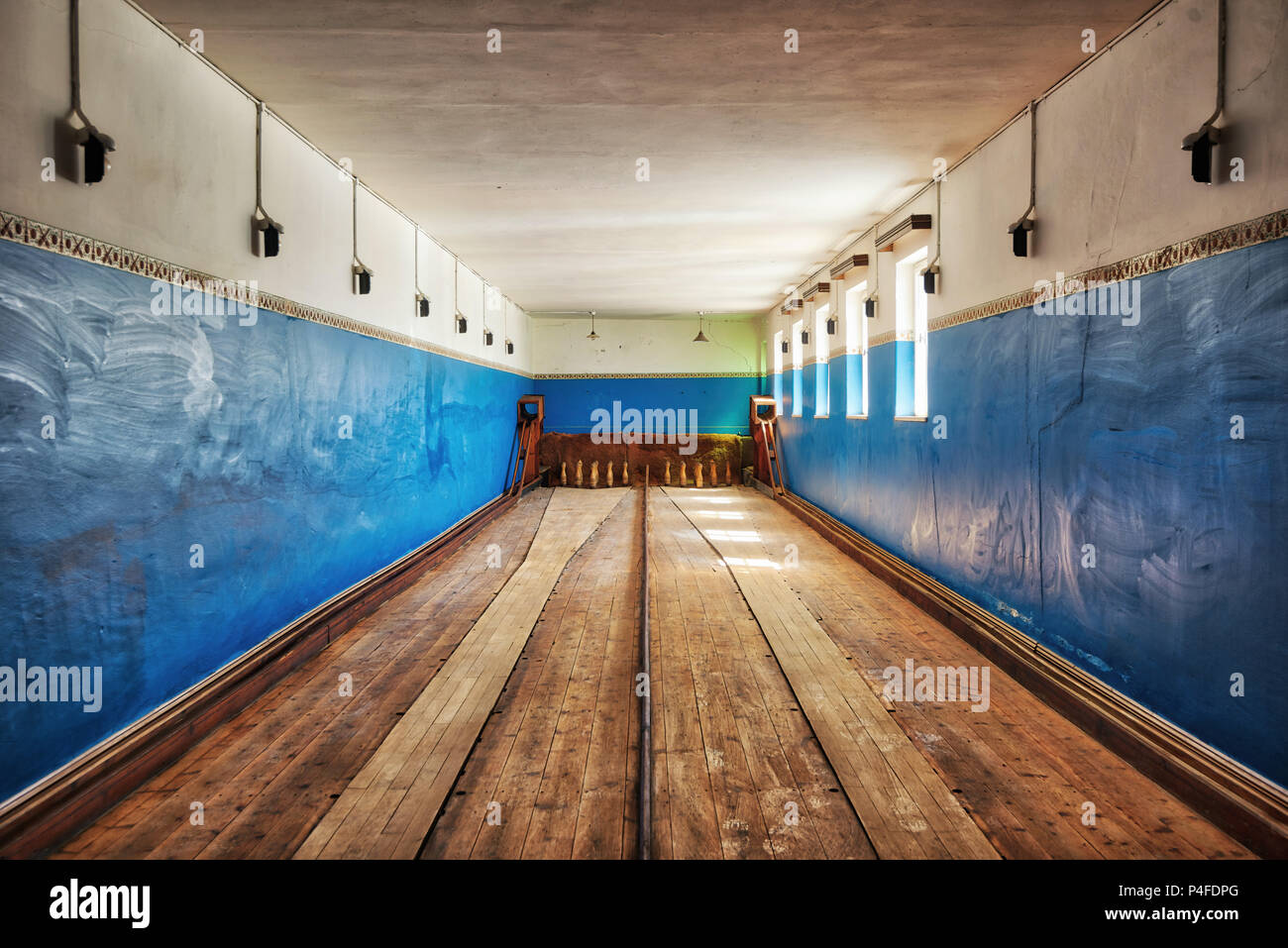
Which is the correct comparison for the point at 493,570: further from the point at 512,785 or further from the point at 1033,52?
the point at 1033,52

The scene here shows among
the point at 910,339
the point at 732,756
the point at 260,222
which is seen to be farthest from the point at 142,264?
the point at 910,339

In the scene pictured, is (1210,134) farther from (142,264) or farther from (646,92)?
(142,264)

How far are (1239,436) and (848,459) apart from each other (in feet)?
17.7

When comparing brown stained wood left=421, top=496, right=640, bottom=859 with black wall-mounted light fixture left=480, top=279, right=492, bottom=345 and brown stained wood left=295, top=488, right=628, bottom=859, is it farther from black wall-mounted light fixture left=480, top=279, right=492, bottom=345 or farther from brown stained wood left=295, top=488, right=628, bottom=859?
black wall-mounted light fixture left=480, top=279, right=492, bottom=345

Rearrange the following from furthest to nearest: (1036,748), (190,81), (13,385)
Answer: (190,81)
(1036,748)
(13,385)

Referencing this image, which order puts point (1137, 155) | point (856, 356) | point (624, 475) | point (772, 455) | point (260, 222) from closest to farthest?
point (1137, 155), point (260, 222), point (856, 356), point (772, 455), point (624, 475)

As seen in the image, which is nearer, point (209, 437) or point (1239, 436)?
point (1239, 436)

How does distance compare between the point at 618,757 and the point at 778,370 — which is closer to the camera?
the point at 618,757

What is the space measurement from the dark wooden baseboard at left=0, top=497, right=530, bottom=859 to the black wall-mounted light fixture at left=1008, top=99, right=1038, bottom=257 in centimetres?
439

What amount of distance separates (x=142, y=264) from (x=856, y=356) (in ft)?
21.1

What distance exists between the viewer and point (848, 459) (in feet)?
26.5

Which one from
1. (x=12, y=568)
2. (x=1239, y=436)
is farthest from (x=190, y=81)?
(x=1239, y=436)

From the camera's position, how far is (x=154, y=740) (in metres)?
3.03

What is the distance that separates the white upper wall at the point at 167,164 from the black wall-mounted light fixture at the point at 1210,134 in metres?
3.91
